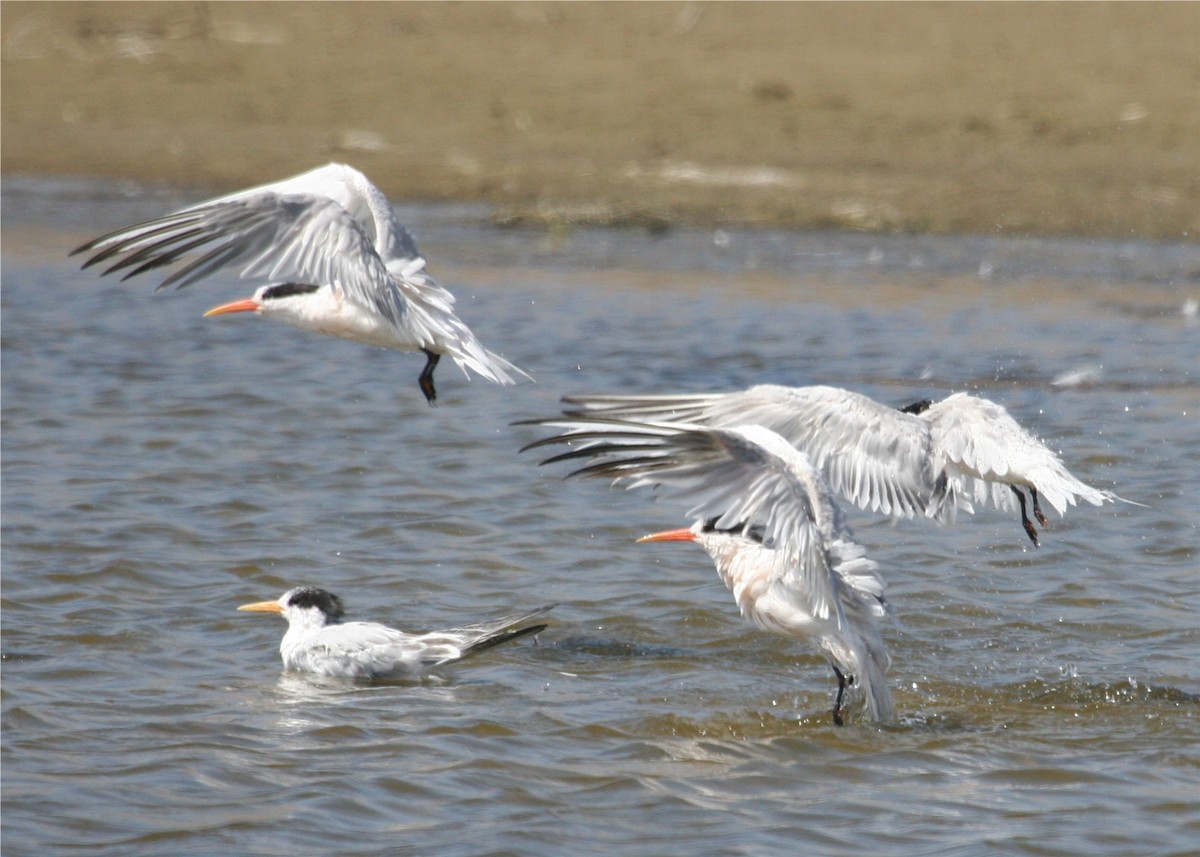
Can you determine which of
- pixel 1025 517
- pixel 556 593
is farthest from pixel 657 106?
pixel 1025 517

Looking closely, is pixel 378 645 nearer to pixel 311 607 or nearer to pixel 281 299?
pixel 311 607

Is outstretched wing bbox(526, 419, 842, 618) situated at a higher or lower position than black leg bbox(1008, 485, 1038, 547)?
higher

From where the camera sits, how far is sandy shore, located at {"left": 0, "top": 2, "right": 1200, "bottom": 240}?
15.7 metres

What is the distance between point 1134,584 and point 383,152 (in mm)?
10636

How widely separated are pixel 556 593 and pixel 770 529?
7.04ft

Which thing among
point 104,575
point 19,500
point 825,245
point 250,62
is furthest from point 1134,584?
point 250,62

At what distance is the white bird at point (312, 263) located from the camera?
6.30 m

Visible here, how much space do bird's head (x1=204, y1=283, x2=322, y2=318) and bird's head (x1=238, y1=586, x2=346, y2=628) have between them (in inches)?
42.7

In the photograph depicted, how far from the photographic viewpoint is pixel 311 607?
21.7 feet

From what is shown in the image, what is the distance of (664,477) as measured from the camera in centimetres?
523

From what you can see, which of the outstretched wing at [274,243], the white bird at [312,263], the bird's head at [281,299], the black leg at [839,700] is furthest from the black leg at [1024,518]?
the bird's head at [281,299]

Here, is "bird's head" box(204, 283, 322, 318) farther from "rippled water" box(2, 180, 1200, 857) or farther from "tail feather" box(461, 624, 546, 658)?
"tail feather" box(461, 624, 546, 658)

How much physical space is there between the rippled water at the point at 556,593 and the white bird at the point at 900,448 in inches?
28.8

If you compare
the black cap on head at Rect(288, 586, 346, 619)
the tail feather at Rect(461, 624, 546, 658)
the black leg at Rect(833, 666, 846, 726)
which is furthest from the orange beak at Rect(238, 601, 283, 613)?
Answer: the black leg at Rect(833, 666, 846, 726)
